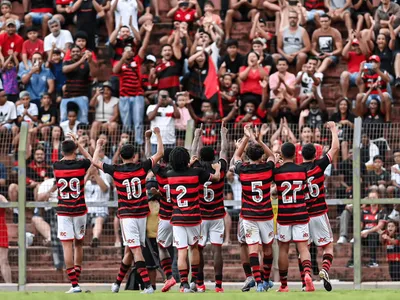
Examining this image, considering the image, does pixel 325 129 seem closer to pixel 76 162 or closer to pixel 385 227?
pixel 385 227

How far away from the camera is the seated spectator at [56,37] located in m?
27.5

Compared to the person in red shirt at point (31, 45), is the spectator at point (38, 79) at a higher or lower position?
lower

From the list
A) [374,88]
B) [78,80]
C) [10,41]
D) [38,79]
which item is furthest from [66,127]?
[374,88]

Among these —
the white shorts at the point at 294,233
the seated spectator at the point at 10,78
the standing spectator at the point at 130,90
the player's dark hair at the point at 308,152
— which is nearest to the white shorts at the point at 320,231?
the white shorts at the point at 294,233

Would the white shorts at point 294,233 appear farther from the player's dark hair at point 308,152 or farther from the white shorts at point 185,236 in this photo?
the white shorts at point 185,236

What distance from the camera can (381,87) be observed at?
84.6 feet

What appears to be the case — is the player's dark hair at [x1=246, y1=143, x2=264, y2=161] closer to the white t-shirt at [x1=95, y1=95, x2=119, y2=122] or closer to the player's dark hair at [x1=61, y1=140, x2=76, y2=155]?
the player's dark hair at [x1=61, y1=140, x2=76, y2=155]

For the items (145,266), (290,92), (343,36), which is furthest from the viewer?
(343,36)

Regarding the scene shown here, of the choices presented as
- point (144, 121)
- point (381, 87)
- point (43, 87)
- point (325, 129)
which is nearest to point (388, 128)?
point (325, 129)

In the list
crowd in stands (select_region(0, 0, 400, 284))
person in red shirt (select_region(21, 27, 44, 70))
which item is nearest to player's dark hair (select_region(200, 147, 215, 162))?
crowd in stands (select_region(0, 0, 400, 284))

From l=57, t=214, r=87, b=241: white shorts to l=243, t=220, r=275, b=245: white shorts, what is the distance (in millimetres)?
2480

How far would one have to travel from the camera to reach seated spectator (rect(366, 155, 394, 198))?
22906 mm

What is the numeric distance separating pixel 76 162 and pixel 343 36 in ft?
32.3

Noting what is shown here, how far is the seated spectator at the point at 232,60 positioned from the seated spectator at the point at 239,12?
1.13 meters
